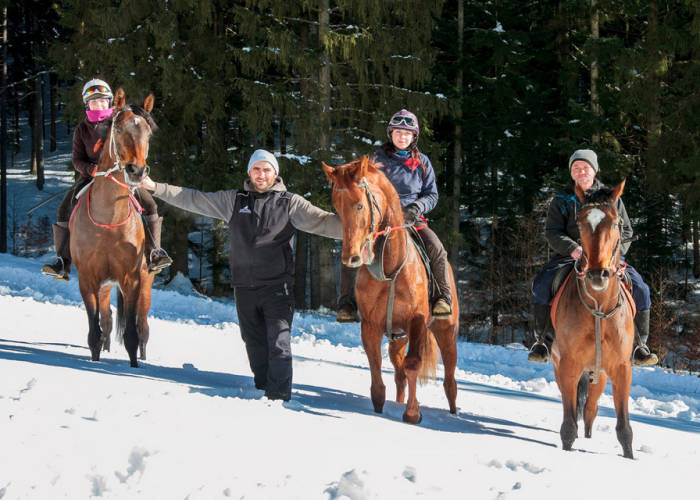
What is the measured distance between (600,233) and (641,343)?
5.82 feet

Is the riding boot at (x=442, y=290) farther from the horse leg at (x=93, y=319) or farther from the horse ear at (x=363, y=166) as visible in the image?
the horse leg at (x=93, y=319)

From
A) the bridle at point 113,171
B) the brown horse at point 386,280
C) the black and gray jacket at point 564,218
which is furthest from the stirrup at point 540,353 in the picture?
the bridle at point 113,171

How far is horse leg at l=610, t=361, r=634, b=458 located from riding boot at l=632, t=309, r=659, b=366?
608 mm

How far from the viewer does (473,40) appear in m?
25.8

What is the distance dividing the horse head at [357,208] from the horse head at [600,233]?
5.94 ft

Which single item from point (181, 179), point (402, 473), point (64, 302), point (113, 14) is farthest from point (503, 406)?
point (113, 14)

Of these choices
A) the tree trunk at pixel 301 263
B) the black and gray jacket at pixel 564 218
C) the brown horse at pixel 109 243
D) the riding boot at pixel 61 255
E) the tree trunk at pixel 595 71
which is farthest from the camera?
the tree trunk at pixel 301 263

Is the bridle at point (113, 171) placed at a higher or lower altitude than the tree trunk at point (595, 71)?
lower

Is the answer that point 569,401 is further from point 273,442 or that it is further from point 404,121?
point 404,121

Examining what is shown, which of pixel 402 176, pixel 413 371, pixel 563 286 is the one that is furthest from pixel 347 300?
pixel 563 286

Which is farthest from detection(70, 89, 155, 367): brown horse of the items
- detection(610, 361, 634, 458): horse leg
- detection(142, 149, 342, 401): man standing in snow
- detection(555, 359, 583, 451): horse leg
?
detection(610, 361, 634, 458): horse leg

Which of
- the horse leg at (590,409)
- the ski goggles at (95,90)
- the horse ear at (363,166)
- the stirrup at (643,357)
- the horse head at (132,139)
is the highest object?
the ski goggles at (95,90)

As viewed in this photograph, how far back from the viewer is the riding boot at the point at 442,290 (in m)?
6.77

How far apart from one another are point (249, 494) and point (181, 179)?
1917 centimetres
